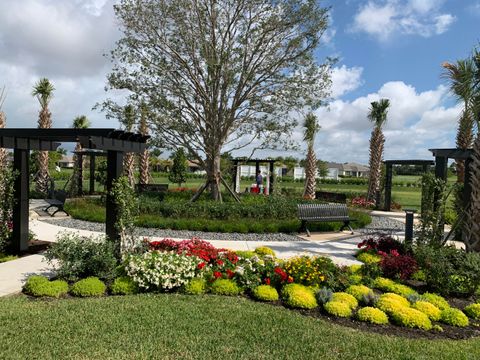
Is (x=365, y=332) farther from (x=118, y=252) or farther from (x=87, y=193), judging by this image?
(x=87, y=193)

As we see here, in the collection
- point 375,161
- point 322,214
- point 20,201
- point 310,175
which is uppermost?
point 375,161

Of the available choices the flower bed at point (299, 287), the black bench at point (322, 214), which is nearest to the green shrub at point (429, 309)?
the flower bed at point (299, 287)

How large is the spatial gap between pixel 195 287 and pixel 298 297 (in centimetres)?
152

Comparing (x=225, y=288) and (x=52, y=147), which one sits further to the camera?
(x=52, y=147)

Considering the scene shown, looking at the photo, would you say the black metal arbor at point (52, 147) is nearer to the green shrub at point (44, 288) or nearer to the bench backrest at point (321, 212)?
the green shrub at point (44, 288)

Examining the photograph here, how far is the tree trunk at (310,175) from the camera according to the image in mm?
22781

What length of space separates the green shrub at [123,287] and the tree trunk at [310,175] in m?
17.5

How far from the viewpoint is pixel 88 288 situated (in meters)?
5.32

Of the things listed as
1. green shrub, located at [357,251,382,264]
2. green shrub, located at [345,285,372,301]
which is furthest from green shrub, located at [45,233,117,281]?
green shrub, located at [357,251,382,264]

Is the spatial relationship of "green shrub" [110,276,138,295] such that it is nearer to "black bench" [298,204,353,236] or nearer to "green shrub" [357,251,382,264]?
"green shrub" [357,251,382,264]

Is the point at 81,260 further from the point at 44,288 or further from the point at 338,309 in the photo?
the point at 338,309

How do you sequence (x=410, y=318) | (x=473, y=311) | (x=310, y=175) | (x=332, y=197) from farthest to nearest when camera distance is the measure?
1. (x=310, y=175)
2. (x=332, y=197)
3. (x=473, y=311)
4. (x=410, y=318)

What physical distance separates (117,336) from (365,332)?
9.34ft

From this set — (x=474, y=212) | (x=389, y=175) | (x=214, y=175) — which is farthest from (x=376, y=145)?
(x=474, y=212)
